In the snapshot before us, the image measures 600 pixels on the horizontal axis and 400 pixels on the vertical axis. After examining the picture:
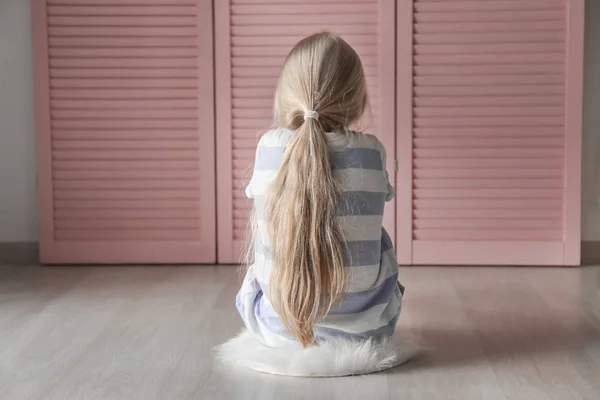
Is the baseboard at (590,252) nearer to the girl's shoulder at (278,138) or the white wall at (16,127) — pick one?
the girl's shoulder at (278,138)

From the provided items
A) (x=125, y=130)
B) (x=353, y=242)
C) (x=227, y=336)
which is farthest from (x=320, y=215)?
(x=125, y=130)

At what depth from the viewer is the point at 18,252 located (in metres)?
3.44

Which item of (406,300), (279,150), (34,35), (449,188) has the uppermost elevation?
(34,35)

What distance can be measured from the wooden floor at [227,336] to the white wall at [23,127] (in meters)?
0.25

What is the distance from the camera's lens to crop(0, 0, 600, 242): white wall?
330cm

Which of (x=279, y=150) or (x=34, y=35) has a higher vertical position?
(x=34, y=35)

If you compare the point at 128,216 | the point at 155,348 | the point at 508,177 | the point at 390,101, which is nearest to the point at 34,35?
the point at 128,216

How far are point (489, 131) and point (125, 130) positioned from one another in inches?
49.0

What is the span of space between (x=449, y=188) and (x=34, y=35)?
151cm

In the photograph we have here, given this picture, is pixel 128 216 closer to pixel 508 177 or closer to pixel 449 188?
pixel 449 188

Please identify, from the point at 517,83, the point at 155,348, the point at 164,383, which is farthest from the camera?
the point at 517,83

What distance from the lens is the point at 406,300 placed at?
2.75 meters

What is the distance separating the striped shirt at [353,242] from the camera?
2041mm

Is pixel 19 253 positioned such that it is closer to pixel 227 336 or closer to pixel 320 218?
pixel 227 336
